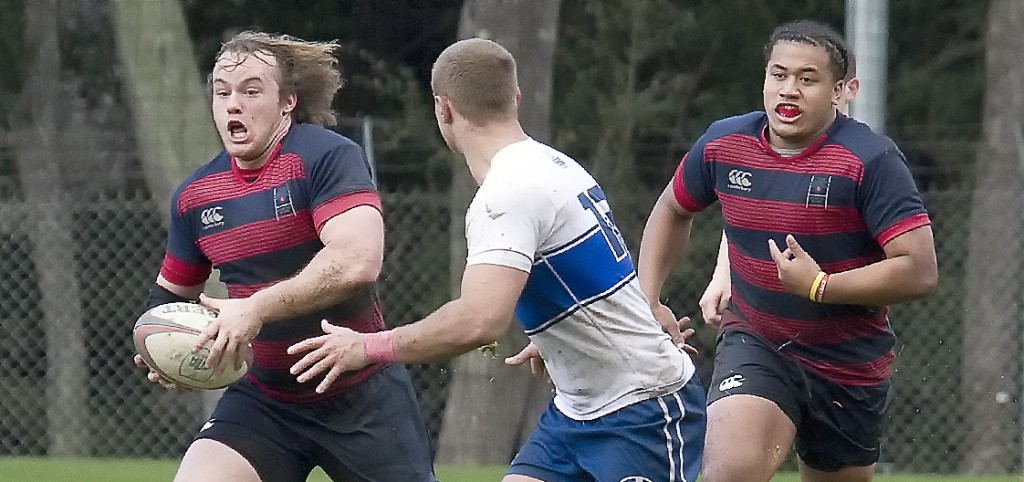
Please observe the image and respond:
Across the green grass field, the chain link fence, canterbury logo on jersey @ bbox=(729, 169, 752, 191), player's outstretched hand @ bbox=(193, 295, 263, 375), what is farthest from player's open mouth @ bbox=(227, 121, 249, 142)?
the chain link fence

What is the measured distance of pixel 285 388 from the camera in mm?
4859

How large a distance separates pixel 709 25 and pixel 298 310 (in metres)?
11.9

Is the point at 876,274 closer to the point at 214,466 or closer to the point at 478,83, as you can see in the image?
the point at 478,83

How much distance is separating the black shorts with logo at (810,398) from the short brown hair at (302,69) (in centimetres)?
146

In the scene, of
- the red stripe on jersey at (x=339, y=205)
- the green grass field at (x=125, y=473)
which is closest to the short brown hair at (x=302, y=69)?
the red stripe on jersey at (x=339, y=205)

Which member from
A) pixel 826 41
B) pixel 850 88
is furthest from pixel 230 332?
pixel 850 88

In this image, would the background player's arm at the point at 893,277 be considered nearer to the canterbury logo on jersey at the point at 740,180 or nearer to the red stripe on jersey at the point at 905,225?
the red stripe on jersey at the point at 905,225

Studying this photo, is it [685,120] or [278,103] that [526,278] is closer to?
[278,103]

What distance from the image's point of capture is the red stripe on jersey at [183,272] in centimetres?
506

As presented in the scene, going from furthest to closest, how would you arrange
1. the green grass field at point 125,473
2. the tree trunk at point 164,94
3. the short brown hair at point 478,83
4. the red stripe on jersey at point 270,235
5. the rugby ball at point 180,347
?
the tree trunk at point 164,94
the green grass field at point 125,473
the red stripe on jersey at point 270,235
the rugby ball at point 180,347
the short brown hair at point 478,83

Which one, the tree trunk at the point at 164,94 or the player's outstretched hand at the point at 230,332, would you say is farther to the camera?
the tree trunk at the point at 164,94

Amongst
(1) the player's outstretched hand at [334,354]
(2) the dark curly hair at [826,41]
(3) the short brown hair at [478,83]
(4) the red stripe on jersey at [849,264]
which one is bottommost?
(4) the red stripe on jersey at [849,264]

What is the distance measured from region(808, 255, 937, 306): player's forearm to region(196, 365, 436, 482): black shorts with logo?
129 centimetres

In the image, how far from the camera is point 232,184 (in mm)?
4848
